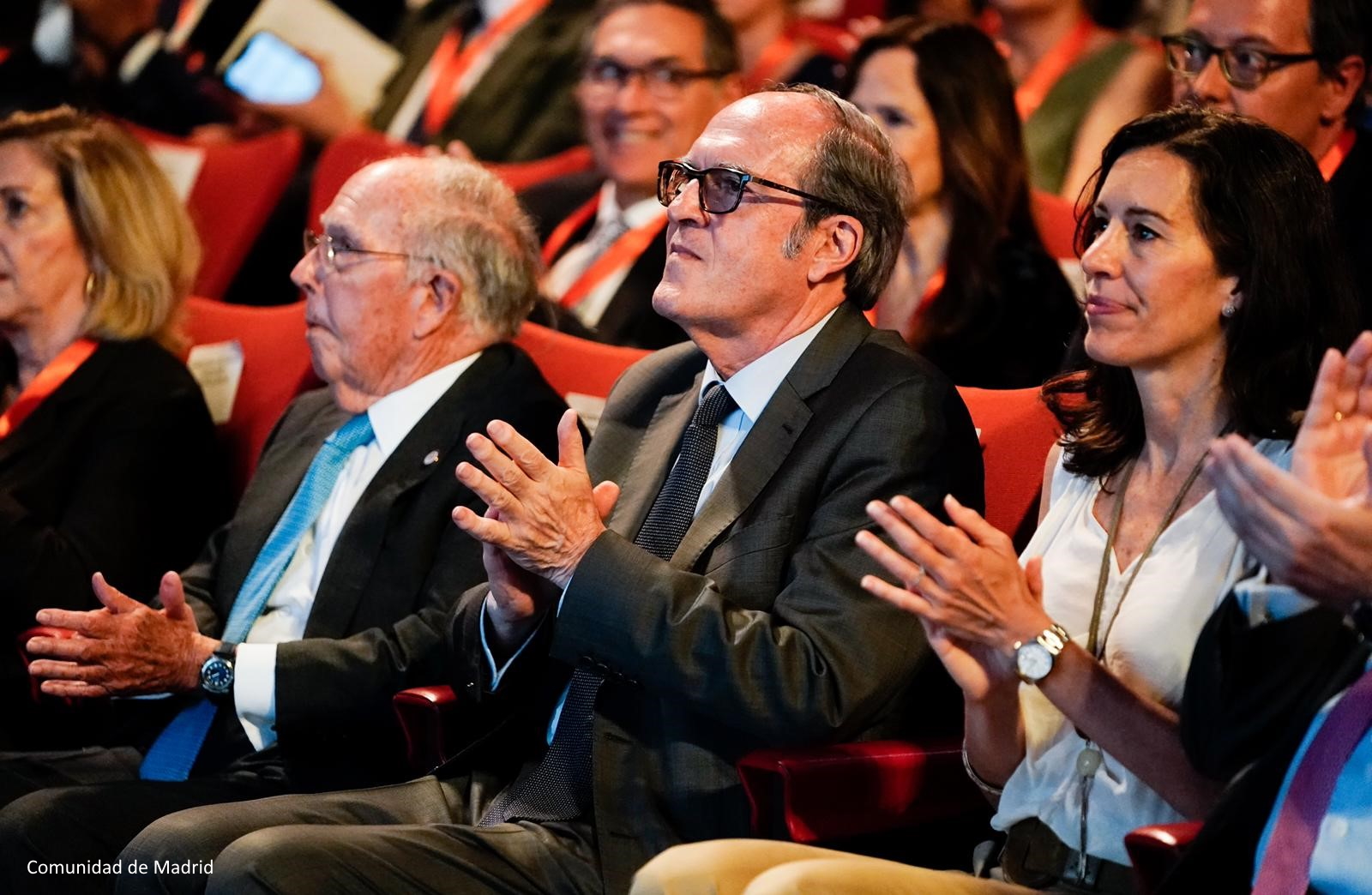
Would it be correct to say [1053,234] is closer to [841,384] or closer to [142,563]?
[841,384]

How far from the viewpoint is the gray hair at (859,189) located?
104 inches

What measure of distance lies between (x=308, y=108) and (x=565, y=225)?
4.53 ft

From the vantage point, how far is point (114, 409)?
3395 millimetres

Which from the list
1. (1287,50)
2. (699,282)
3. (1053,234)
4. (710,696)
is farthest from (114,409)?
(1287,50)

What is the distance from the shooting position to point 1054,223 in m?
3.93

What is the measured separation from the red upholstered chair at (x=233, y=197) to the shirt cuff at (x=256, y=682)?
6.89 ft

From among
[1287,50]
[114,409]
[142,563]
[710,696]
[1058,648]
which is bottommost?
[142,563]

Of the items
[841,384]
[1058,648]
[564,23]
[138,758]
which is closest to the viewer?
[1058,648]

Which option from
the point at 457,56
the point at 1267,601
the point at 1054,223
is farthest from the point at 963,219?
the point at 457,56

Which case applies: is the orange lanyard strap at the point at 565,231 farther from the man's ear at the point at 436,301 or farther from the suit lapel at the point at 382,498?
the suit lapel at the point at 382,498

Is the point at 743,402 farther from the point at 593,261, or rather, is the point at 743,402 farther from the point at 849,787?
the point at 593,261

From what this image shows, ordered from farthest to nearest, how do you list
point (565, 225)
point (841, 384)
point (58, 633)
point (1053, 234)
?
point (565, 225)
point (1053, 234)
point (58, 633)
point (841, 384)

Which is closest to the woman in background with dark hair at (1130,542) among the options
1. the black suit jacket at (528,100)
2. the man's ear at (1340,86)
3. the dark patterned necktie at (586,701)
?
the dark patterned necktie at (586,701)

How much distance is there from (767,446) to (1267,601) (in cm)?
78
